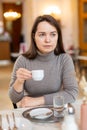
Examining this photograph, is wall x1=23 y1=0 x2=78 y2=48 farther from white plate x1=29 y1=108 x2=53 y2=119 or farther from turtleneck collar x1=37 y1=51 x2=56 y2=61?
white plate x1=29 y1=108 x2=53 y2=119

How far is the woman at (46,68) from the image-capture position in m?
1.71

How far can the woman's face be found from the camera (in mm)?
1742

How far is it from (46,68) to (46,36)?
0.85 feet

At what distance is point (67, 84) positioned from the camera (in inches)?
71.1

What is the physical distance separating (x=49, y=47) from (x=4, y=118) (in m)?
0.62

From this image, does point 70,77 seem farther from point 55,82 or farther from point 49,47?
point 49,47

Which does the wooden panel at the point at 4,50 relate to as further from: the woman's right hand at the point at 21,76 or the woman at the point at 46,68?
the woman's right hand at the point at 21,76

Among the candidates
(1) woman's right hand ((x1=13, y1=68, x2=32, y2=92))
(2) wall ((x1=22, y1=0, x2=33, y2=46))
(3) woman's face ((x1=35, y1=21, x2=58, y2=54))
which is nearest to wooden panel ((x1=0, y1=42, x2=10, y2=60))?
(2) wall ((x1=22, y1=0, x2=33, y2=46))

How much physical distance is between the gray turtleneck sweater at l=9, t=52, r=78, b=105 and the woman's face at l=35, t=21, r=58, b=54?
5.2 inches

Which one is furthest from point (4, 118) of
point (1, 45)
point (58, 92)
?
point (1, 45)

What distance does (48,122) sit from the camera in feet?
4.36

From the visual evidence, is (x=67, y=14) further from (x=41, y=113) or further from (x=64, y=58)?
(x=41, y=113)

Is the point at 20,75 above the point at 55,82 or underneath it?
above

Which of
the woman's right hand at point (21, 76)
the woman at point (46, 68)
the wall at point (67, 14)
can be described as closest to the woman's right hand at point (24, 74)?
the woman's right hand at point (21, 76)
